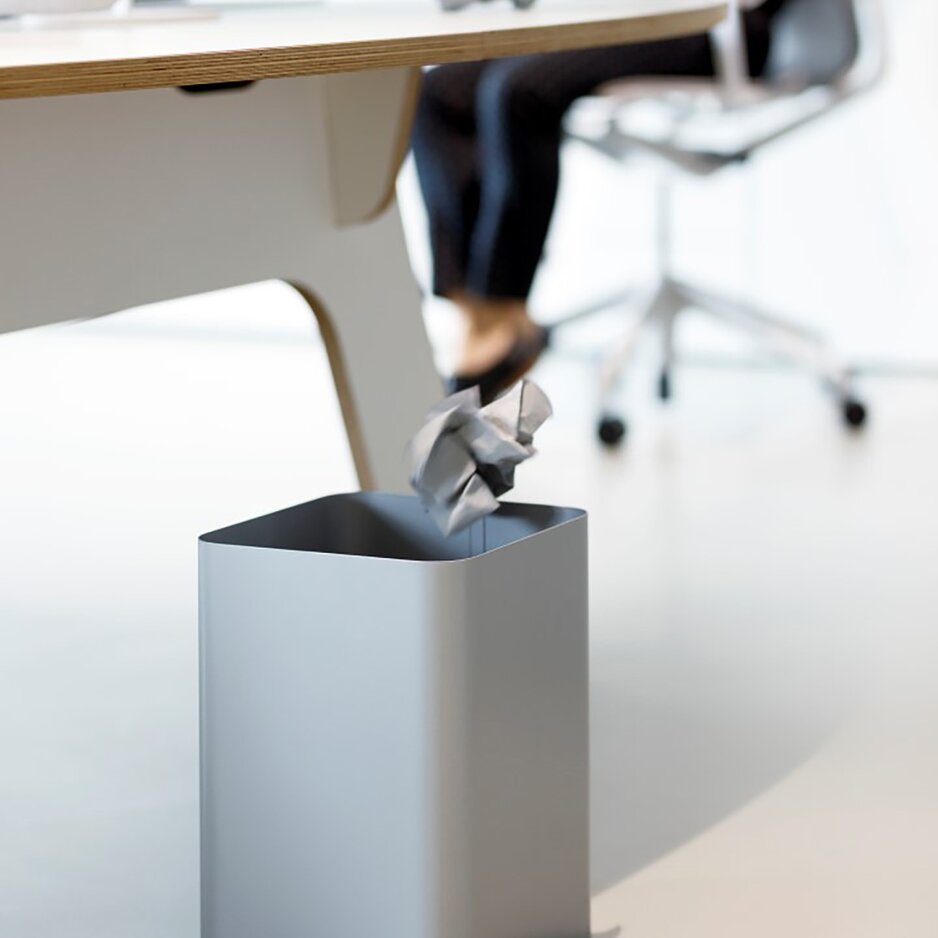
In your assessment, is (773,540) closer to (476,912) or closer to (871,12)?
(871,12)

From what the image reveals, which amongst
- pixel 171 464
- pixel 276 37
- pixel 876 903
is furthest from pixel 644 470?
pixel 276 37

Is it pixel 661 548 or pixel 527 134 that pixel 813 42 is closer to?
pixel 527 134

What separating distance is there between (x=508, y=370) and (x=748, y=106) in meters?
0.64

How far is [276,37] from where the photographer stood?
127 centimetres

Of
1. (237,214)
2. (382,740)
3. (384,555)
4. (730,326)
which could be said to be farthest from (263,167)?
(730,326)

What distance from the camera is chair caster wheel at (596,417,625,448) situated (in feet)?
10.2

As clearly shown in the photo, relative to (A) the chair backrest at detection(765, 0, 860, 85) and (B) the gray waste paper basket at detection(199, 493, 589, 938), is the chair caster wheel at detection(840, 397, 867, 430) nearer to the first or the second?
(A) the chair backrest at detection(765, 0, 860, 85)

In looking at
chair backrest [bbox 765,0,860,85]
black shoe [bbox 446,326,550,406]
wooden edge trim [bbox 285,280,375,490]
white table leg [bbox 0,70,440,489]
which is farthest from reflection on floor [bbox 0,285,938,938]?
chair backrest [bbox 765,0,860,85]

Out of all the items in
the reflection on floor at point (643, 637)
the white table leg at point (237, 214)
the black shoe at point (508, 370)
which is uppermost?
the white table leg at point (237, 214)

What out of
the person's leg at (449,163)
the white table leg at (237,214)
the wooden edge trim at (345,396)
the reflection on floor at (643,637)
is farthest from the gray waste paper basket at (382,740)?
the person's leg at (449,163)

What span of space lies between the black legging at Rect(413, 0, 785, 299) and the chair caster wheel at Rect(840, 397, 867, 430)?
0.62m

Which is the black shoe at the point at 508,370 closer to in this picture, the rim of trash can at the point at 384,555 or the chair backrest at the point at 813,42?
the chair backrest at the point at 813,42

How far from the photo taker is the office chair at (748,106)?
3131mm

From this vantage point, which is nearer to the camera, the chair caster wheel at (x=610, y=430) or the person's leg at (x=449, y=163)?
the chair caster wheel at (x=610, y=430)
